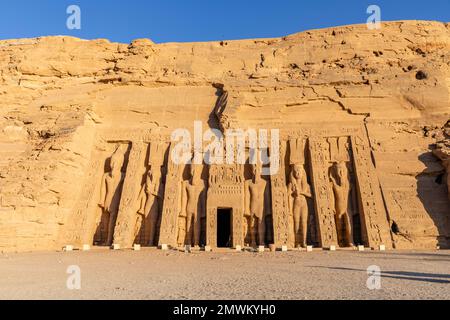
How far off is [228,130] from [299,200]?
13.4 feet

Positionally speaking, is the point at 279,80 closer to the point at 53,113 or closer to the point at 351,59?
the point at 351,59

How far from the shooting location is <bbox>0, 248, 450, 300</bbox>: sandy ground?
4.88 metres

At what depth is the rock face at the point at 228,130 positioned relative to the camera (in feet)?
45.1

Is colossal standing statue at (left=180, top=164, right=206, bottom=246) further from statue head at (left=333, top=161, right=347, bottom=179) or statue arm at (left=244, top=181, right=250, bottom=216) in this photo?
statue head at (left=333, top=161, right=347, bottom=179)

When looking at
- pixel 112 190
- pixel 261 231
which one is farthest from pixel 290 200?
pixel 112 190

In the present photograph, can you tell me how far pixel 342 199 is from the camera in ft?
46.4

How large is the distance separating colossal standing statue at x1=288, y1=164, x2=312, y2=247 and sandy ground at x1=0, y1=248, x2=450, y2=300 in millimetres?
4920

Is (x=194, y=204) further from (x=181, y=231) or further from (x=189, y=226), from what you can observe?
(x=181, y=231)

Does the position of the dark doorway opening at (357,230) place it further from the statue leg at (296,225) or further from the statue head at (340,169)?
the statue leg at (296,225)

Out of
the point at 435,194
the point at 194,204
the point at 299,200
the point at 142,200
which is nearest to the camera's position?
the point at 435,194

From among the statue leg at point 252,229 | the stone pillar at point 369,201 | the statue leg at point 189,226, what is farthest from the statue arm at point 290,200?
the statue leg at point 189,226

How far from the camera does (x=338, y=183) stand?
570 inches

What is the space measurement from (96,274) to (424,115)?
13.8 m
